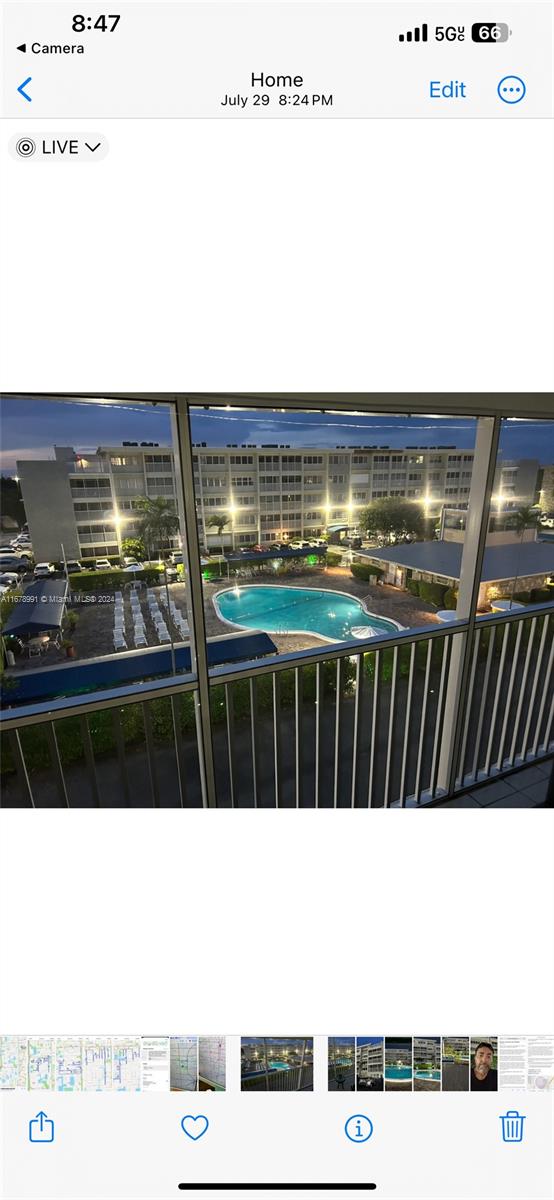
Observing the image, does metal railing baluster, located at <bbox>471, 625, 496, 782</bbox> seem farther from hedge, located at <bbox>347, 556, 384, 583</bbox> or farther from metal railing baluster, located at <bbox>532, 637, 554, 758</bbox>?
hedge, located at <bbox>347, 556, 384, 583</bbox>

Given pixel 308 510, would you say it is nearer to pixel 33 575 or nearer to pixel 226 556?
pixel 226 556

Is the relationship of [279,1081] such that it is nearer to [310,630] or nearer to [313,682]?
[313,682]

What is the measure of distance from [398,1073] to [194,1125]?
0.41 metres

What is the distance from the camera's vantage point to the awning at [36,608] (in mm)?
1484

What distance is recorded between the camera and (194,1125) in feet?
2.56

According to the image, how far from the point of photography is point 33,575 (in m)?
1.47

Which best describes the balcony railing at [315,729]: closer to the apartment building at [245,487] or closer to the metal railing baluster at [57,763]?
the metal railing baluster at [57,763]

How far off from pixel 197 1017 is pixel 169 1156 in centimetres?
25

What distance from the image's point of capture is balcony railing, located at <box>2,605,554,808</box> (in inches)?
58.7

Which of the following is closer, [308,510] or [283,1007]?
[283,1007]

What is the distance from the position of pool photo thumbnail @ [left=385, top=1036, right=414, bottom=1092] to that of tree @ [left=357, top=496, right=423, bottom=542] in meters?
1.95
